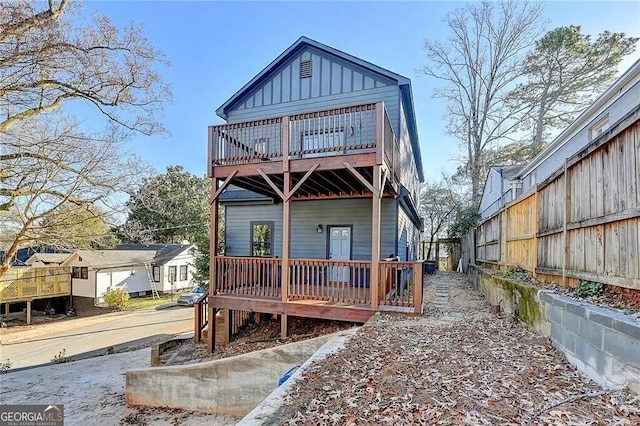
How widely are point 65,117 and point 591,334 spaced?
13296 mm

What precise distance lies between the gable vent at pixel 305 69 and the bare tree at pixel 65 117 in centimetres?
478

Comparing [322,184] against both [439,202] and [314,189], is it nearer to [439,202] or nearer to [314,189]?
[314,189]

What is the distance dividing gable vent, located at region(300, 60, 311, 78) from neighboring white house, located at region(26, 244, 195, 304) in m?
14.9

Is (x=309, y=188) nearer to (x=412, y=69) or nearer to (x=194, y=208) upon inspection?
(x=412, y=69)

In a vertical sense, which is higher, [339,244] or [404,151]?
[404,151]

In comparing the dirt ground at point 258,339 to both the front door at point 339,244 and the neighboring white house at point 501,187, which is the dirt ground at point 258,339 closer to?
the front door at point 339,244

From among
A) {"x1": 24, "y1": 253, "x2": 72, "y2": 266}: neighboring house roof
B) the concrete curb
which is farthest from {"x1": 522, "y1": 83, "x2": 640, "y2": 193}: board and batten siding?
{"x1": 24, "y1": 253, "x2": 72, "y2": 266}: neighboring house roof

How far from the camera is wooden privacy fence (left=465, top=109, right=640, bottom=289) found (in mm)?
2945

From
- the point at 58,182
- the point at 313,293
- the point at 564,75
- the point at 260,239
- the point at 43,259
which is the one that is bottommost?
the point at 43,259

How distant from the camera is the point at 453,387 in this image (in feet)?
9.84

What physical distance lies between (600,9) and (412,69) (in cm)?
1345

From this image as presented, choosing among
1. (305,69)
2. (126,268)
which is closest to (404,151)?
(305,69)

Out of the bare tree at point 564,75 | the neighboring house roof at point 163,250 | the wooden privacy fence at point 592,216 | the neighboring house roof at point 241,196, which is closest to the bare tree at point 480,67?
the bare tree at point 564,75

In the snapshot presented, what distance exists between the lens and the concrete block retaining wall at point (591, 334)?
244 cm
